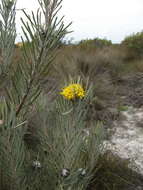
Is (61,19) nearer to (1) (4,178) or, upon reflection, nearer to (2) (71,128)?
(2) (71,128)

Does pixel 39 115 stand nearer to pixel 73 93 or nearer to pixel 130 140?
pixel 73 93

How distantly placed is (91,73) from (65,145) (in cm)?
377

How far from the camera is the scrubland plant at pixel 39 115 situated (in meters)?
0.66

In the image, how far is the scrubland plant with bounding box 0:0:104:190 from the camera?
66 centimetres

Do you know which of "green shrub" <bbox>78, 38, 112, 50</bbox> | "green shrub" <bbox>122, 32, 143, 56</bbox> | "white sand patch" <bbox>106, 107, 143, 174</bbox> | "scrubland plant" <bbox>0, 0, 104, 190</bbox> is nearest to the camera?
"scrubland plant" <bbox>0, 0, 104, 190</bbox>

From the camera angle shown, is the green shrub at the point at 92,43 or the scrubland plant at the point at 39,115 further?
the green shrub at the point at 92,43

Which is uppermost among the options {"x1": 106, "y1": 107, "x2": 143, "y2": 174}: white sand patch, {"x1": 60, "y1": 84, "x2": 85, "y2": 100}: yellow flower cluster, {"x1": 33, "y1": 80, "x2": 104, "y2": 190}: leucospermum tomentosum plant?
{"x1": 60, "y1": 84, "x2": 85, "y2": 100}: yellow flower cluster

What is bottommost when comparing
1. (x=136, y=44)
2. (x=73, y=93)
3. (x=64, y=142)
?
(x=64, y=142)

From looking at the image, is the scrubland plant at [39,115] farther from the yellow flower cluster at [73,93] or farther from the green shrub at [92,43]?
→ the green shrub at [92,43]

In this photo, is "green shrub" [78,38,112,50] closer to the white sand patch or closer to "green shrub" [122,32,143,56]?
"green shrub" [122,32,143,56]

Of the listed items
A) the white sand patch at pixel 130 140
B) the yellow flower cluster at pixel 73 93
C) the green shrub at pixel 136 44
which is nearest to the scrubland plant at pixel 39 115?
the yellow flower cluster at pixel 73 93

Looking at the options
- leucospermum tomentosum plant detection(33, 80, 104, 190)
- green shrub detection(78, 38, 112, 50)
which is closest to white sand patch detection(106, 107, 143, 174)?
leucospermum tomentosum plant detection(33, 80, 104, 190)

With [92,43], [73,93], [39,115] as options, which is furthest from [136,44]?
[73,93]

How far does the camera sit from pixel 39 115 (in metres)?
1.35
